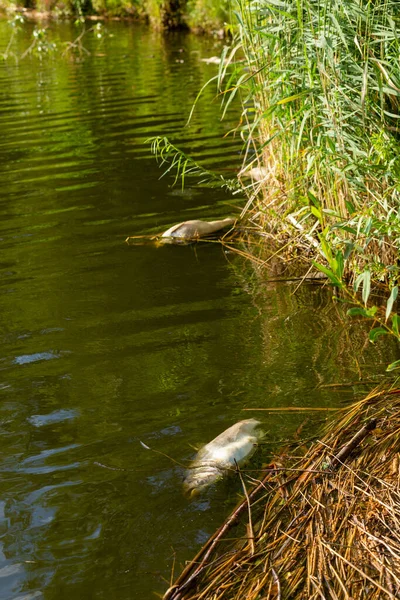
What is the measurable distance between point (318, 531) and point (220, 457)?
70 cm

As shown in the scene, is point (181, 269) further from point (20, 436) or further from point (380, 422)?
point (380, 422)

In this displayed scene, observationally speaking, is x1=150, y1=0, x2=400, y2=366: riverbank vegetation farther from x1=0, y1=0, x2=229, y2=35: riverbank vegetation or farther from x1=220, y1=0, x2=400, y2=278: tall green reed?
x1=0, y1=0, x2=229, y2=35: riverbank vegetation

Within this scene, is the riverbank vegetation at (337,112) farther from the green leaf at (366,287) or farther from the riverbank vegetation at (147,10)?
the riverbank vegetation at (147,10)

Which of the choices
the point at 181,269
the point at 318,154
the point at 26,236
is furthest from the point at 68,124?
the point at 318,154

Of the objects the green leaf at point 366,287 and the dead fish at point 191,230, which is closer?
the green leaf at point 366,287

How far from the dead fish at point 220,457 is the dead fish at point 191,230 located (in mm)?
3034

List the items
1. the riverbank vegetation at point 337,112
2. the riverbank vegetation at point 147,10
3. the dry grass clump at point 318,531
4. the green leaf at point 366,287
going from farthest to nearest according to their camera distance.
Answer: the riverbank vegetation at point 147,10, the riverbank vegetation at point 337,112, the green leaf at point 366,287, the dry grass clump at point 318,531

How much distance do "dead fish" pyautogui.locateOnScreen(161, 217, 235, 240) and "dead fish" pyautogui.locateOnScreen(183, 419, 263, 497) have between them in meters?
3.03

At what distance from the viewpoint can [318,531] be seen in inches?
112

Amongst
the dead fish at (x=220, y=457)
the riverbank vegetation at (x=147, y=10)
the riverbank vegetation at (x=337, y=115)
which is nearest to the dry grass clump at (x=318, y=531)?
the dead fish at (x=220, y=457)

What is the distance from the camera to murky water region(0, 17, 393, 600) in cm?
313

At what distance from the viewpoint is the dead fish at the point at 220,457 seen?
340 centimetres

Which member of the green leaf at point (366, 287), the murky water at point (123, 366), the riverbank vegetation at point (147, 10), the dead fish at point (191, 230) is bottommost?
the murky water at point (123, 366)

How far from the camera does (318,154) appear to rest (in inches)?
196
